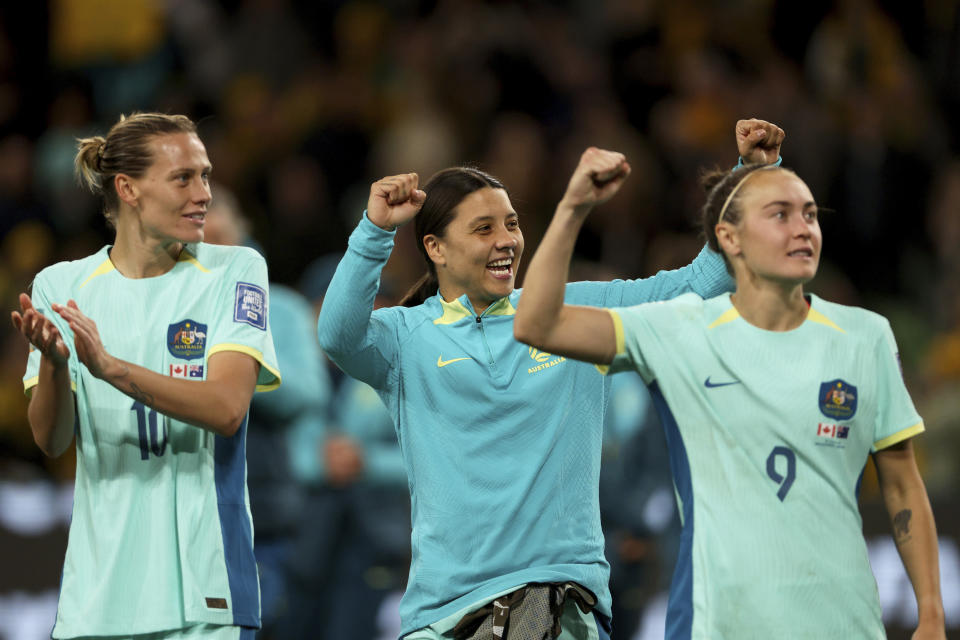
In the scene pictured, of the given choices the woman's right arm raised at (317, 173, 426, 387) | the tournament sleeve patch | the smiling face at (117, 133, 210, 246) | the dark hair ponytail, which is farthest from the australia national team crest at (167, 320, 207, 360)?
the dark hair ponytail

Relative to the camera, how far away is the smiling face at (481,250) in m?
4.95

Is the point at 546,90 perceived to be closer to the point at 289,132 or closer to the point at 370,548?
the point at 289,132

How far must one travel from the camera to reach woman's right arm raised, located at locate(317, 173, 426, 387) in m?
4.67

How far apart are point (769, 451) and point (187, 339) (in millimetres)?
1973

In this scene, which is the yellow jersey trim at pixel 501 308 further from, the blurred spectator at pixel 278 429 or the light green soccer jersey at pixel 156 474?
the blurred spectator at pixel 278 429

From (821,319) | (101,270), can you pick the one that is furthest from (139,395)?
(821,319)

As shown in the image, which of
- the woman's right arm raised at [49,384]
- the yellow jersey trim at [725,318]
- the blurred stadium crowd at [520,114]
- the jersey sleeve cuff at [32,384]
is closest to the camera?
the yellow jersey trim at [725,318]

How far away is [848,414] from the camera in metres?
4.06

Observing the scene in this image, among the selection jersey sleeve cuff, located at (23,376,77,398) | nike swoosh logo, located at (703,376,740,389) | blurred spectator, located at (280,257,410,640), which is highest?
jersey sleeve cuff, located at (23,376,77,398)

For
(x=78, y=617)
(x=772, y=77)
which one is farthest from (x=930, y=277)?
(x=78, y=617)

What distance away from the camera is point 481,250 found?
4953 mm

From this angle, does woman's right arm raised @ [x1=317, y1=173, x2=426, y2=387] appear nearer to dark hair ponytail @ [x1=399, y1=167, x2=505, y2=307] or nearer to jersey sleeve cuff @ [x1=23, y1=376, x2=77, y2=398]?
dark hair ponytail @ [x1=399, y1=167, x2=505, y2=307]

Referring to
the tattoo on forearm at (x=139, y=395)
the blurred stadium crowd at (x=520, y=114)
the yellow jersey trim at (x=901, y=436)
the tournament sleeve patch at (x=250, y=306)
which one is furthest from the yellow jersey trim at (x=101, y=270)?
the blurred stadium crowd at (x=520, y=114)

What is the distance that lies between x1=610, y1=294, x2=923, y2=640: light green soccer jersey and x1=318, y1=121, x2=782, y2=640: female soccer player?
0.61m
